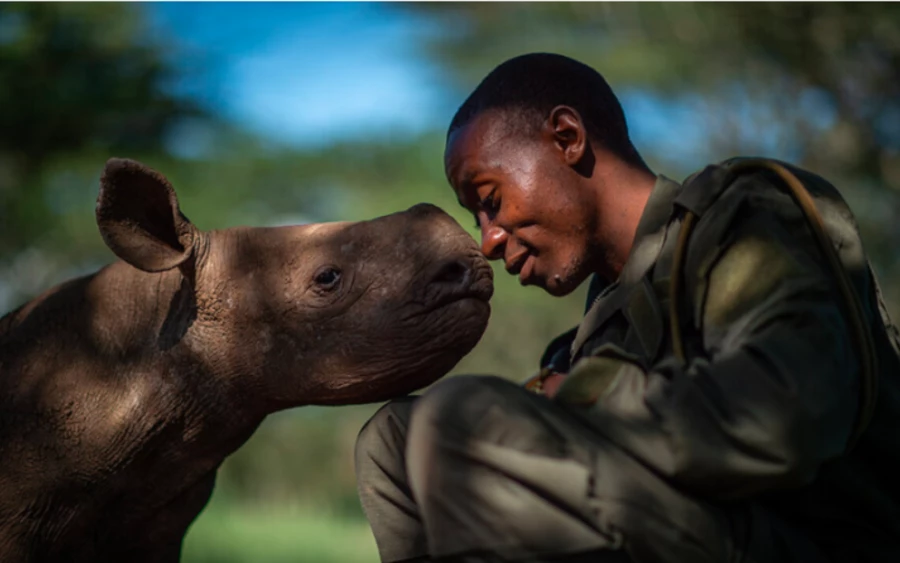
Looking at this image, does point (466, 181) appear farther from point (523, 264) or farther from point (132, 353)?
point (132, 353)

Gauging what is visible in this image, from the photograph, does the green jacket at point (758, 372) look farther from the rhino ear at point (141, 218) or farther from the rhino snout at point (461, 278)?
the rhino ear at point (141, 218)

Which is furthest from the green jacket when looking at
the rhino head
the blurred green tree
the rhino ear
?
the blurred green tree

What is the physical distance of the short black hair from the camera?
11.4 feet

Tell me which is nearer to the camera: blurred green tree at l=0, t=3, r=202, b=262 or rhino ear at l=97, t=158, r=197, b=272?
rhino ear at l=97, t=158, r=197, b=272

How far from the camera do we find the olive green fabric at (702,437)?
7.72 feet

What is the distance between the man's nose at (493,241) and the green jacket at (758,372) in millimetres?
491

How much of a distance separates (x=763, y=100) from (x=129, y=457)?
15.5 metres

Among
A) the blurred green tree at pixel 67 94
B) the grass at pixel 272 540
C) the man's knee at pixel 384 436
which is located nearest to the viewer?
the man's knee at pixel 384 436

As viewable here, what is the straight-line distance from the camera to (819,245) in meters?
2.63

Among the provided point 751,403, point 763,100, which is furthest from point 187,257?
point 763,100

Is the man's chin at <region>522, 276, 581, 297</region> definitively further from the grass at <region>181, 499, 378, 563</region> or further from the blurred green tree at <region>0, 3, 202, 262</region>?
the blurred green tree at <region>0, 3, 202, 262</region>

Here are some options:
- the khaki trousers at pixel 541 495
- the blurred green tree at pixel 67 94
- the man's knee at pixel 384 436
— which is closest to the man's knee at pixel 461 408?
the khaki trousers at pixel 541 495

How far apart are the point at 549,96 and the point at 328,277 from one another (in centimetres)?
89

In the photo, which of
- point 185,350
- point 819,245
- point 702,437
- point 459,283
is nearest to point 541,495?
point 702,437
